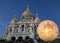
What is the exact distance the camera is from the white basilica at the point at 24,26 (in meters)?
38.1

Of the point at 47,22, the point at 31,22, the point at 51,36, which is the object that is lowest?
the point at 51,36

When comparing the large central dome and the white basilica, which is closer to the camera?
the white basilica

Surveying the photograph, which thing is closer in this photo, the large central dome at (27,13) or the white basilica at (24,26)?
the white basilica at (24,26)

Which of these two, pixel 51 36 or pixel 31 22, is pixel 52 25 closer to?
pixel 51 36

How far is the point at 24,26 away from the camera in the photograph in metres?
39.6

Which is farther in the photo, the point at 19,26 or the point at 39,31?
the point at 19,26

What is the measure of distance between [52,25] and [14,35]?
104ft

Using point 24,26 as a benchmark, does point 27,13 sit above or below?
above

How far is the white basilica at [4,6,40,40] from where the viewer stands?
38.1 metres

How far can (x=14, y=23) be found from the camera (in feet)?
131

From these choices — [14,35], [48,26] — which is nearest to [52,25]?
[48,26]

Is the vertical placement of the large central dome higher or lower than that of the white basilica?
Result: higher

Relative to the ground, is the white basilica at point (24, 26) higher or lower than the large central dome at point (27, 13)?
lower

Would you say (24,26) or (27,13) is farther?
(27,13)
